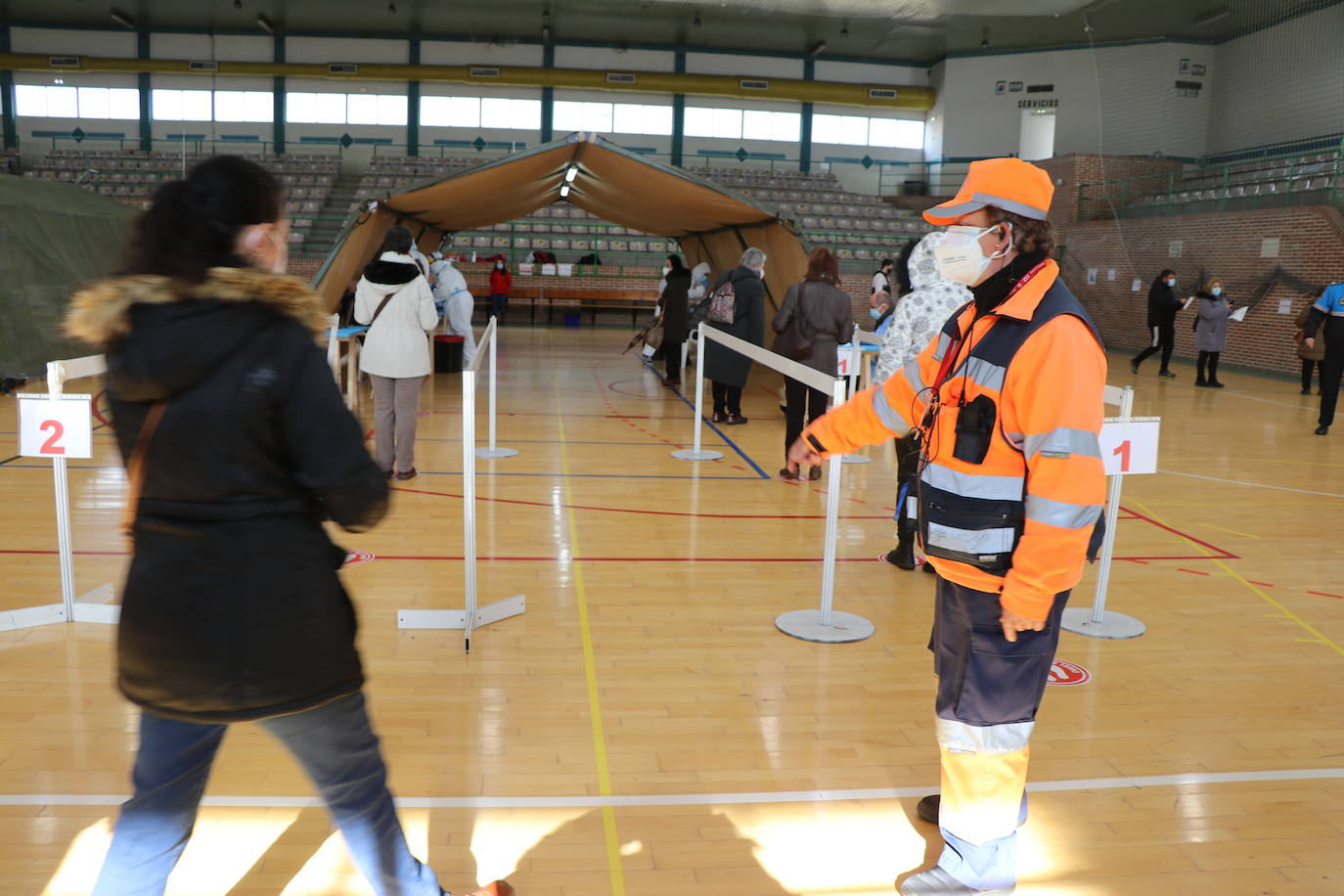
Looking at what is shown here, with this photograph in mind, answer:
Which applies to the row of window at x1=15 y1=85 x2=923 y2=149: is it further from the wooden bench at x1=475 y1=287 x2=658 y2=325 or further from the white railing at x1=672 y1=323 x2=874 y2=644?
the white railing at x1=672 y1=323 x2=874 y2=644

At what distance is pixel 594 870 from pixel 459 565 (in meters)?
2.54

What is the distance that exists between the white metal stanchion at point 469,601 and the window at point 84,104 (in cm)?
2632

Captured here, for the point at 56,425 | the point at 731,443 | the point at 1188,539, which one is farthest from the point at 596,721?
the point at 731,443

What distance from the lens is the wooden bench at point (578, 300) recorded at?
21234mm

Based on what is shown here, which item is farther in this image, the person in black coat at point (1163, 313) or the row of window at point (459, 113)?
the row of window at point (459, 113)

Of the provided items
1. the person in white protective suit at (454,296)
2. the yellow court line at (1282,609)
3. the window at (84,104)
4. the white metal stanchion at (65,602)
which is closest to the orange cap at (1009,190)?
the yellow court line at (1282,609)

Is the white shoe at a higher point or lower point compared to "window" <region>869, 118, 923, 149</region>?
lower

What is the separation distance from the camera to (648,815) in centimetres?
260

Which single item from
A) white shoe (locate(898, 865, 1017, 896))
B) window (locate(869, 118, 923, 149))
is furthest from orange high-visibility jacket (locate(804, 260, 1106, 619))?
window (locate(869, 118, 923, 149))

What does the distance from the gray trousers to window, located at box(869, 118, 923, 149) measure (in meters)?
23.5

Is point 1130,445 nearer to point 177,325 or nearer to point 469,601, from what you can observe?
point 469,601

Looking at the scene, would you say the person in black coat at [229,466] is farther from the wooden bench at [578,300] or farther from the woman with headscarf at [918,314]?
the wooden bench at [578,300]

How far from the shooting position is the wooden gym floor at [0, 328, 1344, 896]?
241 centimetres

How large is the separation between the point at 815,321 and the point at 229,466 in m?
5.83
